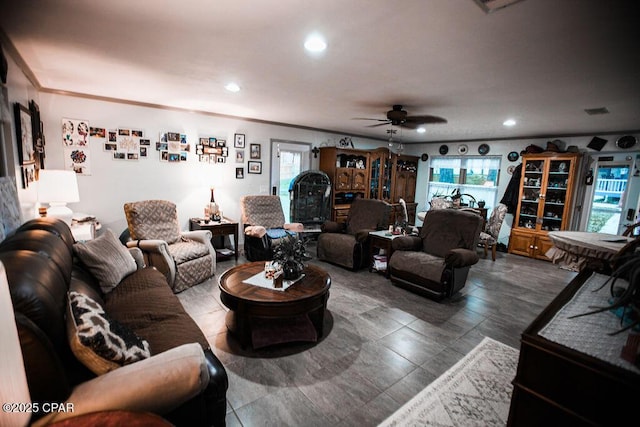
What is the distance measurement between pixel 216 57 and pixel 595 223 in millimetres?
6633

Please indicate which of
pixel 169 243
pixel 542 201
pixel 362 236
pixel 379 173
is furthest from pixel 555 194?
pixel 169 243

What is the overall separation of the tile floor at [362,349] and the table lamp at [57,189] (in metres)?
1.44

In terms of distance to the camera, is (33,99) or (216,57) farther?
(33,99)

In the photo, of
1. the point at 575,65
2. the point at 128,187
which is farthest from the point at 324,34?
the point at 128,187

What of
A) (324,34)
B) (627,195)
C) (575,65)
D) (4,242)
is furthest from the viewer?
(627,195)

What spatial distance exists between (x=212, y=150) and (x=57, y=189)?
2187 millimetres

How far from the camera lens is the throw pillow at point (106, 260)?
86.1 inches

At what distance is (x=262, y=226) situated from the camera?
185 inches

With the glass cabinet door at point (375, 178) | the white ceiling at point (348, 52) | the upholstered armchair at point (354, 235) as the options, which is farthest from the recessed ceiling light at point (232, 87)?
the glass cabinet door at point (375, 178)

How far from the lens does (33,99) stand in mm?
3020

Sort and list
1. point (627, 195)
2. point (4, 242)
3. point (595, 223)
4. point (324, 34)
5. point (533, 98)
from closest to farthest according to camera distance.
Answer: point (4, 242) < point (324, 34) < point (533, 98) < point (627, 195) < point (595, 223)

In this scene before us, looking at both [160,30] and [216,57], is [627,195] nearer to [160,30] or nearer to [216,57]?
[216,57]

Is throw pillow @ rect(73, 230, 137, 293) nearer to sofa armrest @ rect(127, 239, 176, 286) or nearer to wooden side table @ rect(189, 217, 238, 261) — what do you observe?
sofa armrest @ rect(127, 239, 176, 286)

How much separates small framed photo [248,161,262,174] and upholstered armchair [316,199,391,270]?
5.32 feet
